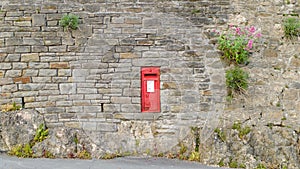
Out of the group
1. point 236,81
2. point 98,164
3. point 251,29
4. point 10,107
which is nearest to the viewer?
point 98,164

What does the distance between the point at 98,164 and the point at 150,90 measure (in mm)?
1446

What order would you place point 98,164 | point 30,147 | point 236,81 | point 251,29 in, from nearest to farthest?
point 98,164, point 30,147, point 236,81, point 251,29

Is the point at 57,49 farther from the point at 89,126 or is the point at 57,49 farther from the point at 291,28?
the point at 291,28

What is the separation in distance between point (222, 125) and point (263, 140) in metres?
0.69

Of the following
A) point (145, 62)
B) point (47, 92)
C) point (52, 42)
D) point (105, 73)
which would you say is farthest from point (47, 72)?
point (145, 62)

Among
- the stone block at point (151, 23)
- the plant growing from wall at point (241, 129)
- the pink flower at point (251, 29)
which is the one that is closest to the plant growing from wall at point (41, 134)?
the stone block at point (151, 23)

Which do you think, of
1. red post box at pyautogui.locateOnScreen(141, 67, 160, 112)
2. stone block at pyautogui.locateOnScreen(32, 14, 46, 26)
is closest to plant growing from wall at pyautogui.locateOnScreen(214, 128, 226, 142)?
red post box at pyautogui.locateOnScreen(141, 67, 160, 112)

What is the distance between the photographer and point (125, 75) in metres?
5.53

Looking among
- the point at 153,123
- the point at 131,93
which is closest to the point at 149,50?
the point at 131,93

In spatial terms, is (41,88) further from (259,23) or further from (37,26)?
(259,23)

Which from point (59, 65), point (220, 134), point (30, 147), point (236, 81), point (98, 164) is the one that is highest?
point (59, 65)

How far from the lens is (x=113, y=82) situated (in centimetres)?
551

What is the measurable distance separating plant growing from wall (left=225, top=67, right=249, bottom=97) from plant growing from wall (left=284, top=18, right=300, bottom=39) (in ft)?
3.66

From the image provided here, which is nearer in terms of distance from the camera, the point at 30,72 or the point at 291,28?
the point at 30,72
